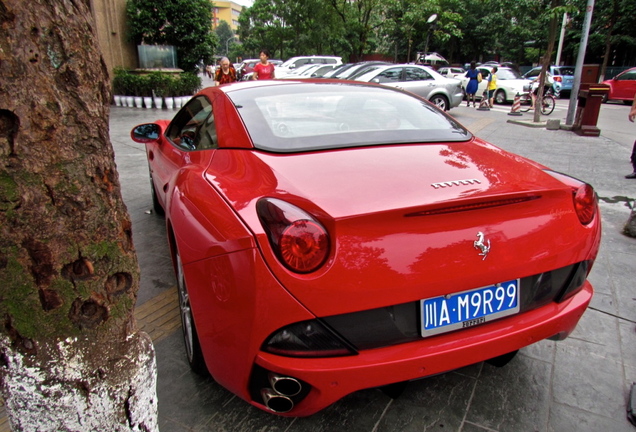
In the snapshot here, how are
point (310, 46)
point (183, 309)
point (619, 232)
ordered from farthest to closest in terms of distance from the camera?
point (310, 46) < point (619, 232) < point (183, 309)

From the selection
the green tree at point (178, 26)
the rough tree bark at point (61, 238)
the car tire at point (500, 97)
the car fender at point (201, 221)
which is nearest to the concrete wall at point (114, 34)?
the green tree at point (178, 26)

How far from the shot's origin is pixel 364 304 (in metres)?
1.55

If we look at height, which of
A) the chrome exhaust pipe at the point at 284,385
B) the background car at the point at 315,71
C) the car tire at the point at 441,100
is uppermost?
the background car at the point at 315,71

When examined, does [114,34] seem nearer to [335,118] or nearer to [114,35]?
[114,35]

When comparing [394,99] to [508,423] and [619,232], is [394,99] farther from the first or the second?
[619,232]

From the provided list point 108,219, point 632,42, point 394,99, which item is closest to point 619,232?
point 394,99

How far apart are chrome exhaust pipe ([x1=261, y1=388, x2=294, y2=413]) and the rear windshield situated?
41.3 inches

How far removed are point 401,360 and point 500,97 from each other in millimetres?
19604

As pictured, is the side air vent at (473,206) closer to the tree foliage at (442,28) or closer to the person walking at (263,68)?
the person walking at (263,68)

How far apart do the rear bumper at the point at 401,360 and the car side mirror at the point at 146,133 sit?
2.33 meters

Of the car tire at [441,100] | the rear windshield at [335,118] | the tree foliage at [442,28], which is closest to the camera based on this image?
the rear windshield at [335,118]

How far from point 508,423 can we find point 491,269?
802 mm

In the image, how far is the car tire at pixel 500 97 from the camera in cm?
1882

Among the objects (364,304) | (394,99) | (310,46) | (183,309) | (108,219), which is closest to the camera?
(108,219)
